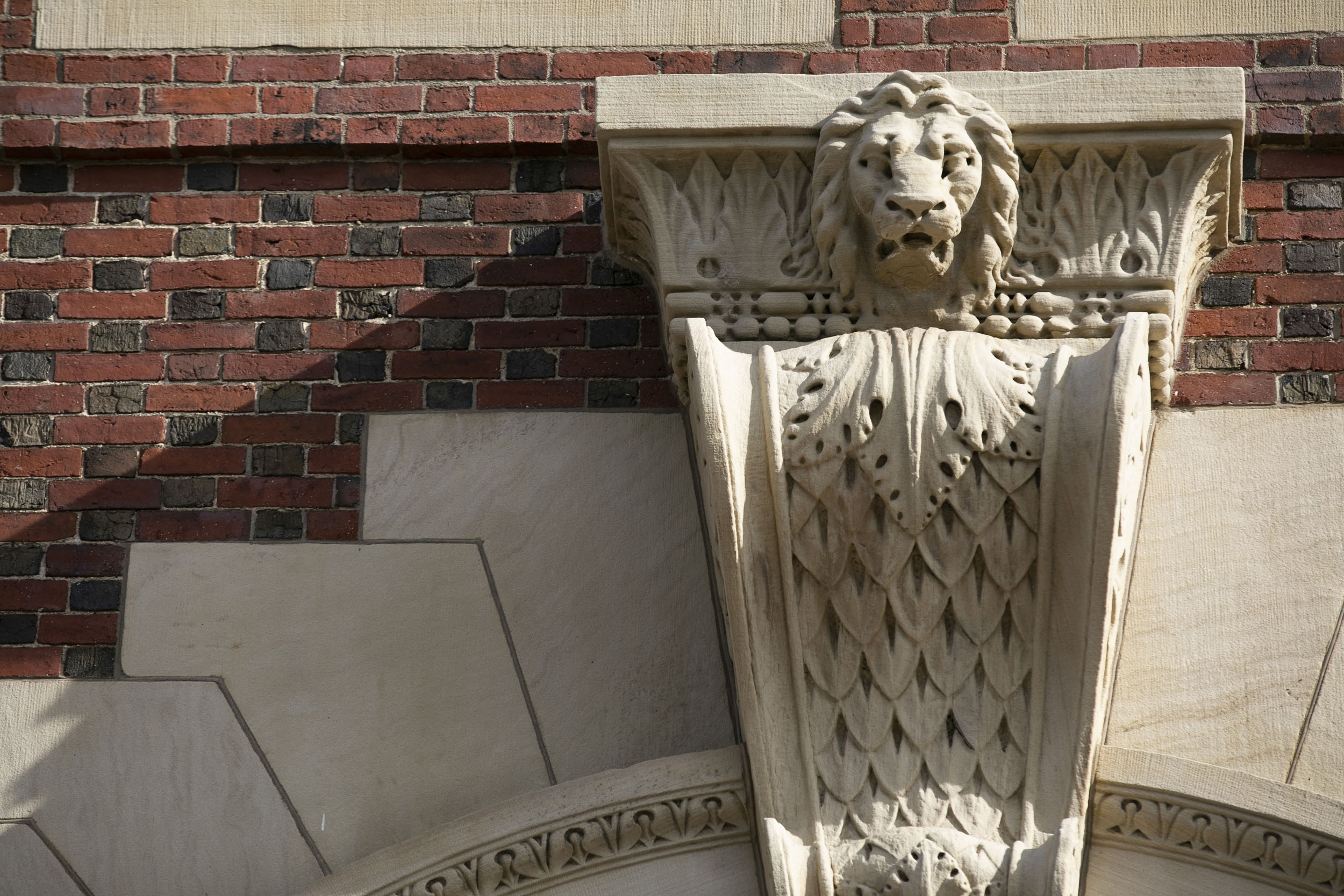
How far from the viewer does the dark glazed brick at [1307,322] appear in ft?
12.9

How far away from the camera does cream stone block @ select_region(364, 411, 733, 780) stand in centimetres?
376

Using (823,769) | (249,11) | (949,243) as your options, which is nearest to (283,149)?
(249,11)

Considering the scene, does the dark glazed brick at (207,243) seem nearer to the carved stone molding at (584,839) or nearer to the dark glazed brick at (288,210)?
the dark glazed brick at (288,210)

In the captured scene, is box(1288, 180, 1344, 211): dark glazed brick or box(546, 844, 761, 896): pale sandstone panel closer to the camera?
box(546, 844, 761, 896): pale sandstone panel

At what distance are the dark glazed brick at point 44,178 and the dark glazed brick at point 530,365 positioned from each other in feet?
3.82

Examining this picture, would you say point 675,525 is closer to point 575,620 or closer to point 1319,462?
point 575,620

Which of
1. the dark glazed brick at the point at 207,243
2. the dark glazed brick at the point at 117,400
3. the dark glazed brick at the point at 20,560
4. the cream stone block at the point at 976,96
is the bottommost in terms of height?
the dark glazed brick at the point at 20,560

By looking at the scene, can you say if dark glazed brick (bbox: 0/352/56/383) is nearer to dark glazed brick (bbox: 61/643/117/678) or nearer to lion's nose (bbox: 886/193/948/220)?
dark glazed brick (bbox: 61/643/117/678)

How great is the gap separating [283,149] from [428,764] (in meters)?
1.50

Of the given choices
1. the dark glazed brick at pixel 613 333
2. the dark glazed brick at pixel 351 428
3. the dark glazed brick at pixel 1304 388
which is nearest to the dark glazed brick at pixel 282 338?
the dark glazed brick at pixel 351 428

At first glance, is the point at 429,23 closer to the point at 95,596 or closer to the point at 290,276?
the point at 290,276

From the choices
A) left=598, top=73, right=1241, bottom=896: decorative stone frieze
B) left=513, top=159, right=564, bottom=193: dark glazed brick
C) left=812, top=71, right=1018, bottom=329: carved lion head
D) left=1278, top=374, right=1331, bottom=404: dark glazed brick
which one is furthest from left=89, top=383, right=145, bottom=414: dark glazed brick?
left=1278, top=374, right=1331, bottom=404: dark glazed brick

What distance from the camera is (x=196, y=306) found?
13.4 ft

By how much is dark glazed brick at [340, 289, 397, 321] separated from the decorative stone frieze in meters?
0.77
